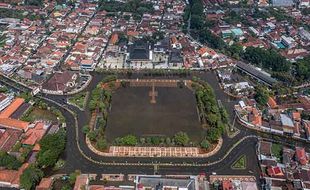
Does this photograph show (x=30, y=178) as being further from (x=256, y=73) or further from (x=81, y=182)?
(x=256, y=73)

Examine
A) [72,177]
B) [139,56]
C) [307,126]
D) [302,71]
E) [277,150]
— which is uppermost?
[139,56]

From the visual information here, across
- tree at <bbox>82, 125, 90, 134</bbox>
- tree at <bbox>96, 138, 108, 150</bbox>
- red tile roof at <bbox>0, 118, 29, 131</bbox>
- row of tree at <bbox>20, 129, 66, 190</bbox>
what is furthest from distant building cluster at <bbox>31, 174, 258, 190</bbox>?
red tile roof at <bbox>0, 118, 29, 131</bbox>

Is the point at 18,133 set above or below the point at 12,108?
below

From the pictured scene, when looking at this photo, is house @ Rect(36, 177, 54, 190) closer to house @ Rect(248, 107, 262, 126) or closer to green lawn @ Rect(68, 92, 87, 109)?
green lawn @ Rect(68, 92, 87, 109)

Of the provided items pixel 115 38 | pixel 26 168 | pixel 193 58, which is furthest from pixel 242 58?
pixel 26 168

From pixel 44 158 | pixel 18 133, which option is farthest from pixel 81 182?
pixel 18 133

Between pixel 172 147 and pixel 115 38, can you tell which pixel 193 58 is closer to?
pixel 115 38

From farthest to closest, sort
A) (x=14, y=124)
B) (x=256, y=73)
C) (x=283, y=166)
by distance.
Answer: (x=256, y=73)
(x=14, y=124)
(x=283, y=166)
